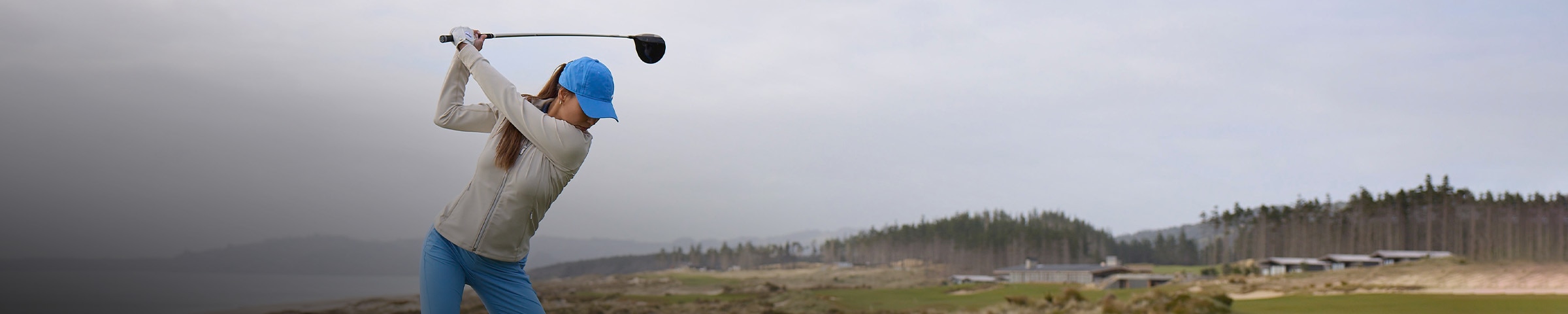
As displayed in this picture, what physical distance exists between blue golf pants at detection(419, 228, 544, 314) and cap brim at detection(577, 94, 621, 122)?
17.9 inches

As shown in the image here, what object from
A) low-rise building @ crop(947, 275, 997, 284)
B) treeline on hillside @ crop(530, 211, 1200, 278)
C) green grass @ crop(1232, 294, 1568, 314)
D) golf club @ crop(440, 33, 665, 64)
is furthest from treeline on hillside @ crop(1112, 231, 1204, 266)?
golf club @ crop(440, 33, 665, 64)

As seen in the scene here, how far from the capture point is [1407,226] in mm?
31219

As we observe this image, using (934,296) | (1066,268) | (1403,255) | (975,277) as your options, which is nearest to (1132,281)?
(1066,268)

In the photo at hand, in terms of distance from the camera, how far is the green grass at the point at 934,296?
21891mm

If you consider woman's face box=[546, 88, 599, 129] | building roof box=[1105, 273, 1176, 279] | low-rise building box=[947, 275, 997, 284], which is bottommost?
low-rise building box=[947, 275, 997, 284]

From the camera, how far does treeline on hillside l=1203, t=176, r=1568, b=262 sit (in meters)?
29.2

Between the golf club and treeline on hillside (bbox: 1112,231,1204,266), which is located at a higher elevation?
the golf club

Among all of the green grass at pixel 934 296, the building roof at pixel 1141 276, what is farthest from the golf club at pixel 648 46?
the building roof at pixel 1141 276

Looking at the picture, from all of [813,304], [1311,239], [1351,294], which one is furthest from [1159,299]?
[1311,239]

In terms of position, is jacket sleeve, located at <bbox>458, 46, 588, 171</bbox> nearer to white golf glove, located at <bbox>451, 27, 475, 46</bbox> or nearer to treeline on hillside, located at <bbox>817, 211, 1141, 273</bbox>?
white golf glove, located at <bbox>451, 27, 475, 46</bbox>

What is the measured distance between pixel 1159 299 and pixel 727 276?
1365cm

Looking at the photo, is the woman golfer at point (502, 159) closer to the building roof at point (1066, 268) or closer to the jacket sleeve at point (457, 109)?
the jacket sleeve at point (457, 109)

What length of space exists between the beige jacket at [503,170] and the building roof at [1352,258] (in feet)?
106

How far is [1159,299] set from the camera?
15.7 meters
